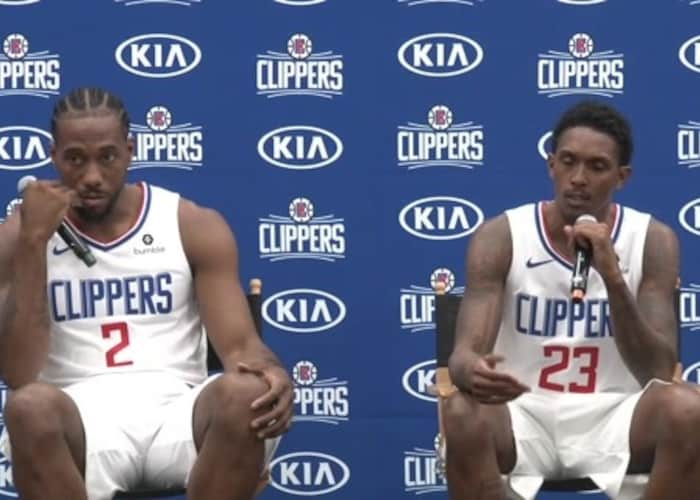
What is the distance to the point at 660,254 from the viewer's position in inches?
193

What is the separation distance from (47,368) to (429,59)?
4.94 feet

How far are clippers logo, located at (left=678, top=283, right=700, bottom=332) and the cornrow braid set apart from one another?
1.77 m

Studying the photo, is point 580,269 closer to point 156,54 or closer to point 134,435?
point 134,435

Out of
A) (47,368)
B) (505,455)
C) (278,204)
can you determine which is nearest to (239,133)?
(278,204)

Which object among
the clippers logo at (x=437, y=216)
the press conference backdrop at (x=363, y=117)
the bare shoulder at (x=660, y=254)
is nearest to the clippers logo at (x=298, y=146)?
the press conference backdrop at (x=363, y=117)

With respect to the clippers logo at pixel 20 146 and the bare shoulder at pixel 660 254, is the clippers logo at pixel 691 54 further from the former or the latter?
the clippers logo at pixel 20 146

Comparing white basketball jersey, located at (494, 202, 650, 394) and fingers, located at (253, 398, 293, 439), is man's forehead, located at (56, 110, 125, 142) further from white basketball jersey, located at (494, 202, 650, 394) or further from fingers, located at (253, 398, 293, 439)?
white basketball jersey, located at (494, 202, 650, 394)

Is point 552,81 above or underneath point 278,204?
above

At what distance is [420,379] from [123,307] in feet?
3.69

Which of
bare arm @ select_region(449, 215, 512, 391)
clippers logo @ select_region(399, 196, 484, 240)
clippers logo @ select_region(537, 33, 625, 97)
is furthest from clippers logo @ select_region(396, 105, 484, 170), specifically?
bare arm @ select_region(449, 215, 512, 391)

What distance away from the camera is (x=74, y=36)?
5.59 meters

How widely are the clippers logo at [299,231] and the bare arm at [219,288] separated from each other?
0.68 metres

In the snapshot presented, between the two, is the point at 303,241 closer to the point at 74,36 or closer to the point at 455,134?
the point at 455,134

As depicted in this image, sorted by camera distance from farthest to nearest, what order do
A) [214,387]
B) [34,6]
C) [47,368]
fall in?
[34,6], [47,368], [214,387]
